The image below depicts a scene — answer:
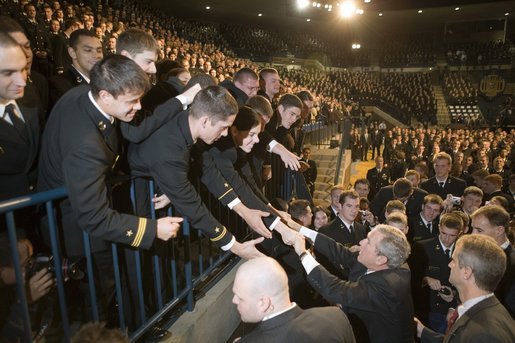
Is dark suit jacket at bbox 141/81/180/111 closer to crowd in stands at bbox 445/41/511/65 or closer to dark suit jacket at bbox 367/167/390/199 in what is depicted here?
dark suit jacket at bbox 367/167/390/199

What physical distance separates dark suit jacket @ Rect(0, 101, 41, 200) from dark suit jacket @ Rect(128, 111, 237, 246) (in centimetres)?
61

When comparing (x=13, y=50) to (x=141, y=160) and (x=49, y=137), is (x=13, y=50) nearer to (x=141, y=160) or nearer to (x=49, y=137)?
(x=49, y=137)

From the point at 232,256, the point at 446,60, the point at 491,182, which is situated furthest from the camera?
the point at 446,60

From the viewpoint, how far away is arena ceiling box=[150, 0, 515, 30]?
79.9 feet

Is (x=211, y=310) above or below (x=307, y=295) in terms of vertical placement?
above

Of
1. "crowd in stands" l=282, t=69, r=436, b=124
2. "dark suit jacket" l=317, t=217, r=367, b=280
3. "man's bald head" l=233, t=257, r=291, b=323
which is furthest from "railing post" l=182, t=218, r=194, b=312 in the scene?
"crowd in stands" l=282, t=69, r=436, b=124

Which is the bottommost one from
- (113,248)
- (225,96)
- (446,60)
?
(113,248)

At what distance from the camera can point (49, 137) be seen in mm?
2105

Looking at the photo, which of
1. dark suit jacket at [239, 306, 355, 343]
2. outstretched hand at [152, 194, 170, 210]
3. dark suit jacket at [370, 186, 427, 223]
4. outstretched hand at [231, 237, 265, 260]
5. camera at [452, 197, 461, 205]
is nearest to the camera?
dark suit jacket at [239, 306, 355, 343]

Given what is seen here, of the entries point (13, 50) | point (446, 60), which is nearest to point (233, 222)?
point (13, 50)

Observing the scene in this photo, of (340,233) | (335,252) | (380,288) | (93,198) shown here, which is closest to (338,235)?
(340,233)

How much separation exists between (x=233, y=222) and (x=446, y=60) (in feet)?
115

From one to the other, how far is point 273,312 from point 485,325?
1.64 meters

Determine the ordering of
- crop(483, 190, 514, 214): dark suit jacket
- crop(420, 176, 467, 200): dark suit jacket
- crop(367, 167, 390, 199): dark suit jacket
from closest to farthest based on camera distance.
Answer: crop(483, 190, 514, 214): dark suit jacket
crop(420, 176, 467, 200): dark suit jacket
crop(367, 167, 390, 199): dark suit jacket
